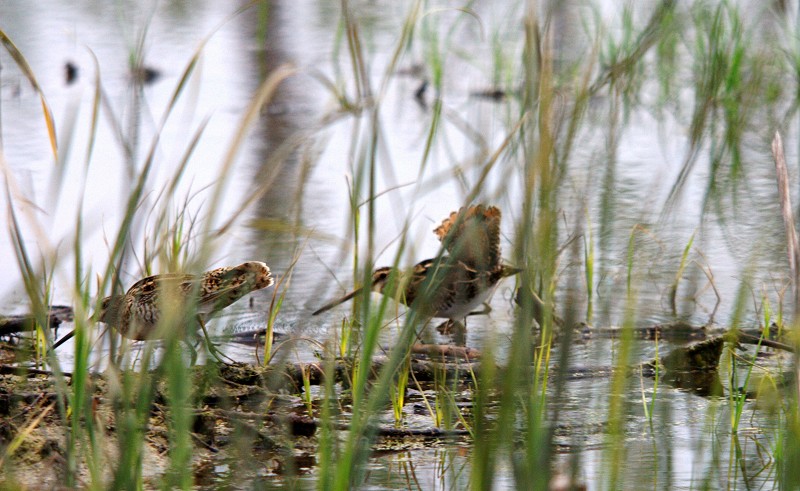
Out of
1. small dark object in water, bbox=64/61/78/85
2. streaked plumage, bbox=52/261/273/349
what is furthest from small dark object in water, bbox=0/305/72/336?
small dark object in water, bbox=64/61/78/85

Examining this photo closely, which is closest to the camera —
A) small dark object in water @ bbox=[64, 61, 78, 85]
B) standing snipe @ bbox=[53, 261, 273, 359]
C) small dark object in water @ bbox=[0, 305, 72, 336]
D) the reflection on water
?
the reflection on water

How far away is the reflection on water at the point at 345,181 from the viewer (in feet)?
8.17

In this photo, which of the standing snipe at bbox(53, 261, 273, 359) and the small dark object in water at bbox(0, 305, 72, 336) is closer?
the standing snipe at bbox(53, 261, 273, 359)

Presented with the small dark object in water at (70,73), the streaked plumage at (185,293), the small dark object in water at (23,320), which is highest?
the small dark object in water at (70,73)

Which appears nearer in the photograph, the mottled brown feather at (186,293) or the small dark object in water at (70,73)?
the mottled brown feather at (186,293)

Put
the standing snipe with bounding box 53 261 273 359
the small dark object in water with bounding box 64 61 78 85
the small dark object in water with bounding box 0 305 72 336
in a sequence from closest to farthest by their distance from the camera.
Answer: the standing snipe with bounding box 53 261 273 359 < the small dark object in water with bounding box 0 305 72 336 < the small dark object in water with bounding box 64 61 78 85

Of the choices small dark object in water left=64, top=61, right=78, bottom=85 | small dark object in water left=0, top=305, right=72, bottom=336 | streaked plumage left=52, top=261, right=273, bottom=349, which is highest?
small dark object in water left=64, top=61, right=78, bottom=85

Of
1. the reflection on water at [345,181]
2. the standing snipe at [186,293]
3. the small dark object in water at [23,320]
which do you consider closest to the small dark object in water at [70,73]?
the reflection on water at [345,181]

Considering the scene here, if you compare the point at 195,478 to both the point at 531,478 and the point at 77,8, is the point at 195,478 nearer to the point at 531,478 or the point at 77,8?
the point at 531,478

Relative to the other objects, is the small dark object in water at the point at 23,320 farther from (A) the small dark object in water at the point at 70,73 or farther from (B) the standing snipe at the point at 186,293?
(A) the small dark object in water at the point at 70,73

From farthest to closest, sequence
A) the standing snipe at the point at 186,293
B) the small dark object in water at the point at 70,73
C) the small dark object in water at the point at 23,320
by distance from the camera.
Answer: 1. the small dark object in water at the point at 70,73
2. the small dark object in water at the point at 23,320
3. the standing snipe at the point at 186,293

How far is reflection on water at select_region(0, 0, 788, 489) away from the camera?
2.49m

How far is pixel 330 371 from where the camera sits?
2357 millimetres

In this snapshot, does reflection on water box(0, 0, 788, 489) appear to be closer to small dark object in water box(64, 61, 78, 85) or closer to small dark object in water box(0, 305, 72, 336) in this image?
small dark object in water box(64, 61, 78, 85)
